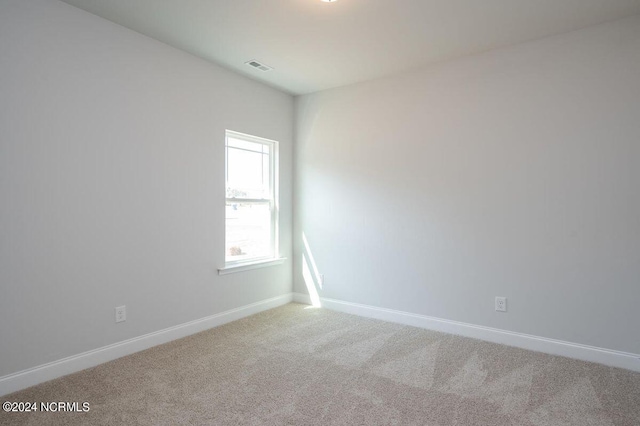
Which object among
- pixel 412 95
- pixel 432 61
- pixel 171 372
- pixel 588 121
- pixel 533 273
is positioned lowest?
pixel 171 372

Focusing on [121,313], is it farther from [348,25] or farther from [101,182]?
[348,25]

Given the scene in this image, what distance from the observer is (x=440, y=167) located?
361 cm

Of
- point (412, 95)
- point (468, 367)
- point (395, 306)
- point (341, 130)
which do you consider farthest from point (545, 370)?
point (341, 130)

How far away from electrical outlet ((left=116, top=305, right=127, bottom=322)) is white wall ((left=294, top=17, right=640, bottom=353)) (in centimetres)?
216

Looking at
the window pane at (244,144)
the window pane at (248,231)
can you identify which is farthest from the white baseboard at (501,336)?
the window pane at (244,144)

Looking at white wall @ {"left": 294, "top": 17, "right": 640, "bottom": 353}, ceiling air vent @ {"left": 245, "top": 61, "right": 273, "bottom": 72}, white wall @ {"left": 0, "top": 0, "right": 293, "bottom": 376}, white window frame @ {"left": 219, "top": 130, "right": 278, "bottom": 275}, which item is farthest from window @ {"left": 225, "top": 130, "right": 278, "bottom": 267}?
ceiling air vent @ {"left": 245, "top": 61, "right": 273, "bottom": 72}

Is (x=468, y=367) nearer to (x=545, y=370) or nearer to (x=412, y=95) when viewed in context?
(x=545, y=370)

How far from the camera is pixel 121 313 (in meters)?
2.96

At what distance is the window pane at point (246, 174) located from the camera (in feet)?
13.1

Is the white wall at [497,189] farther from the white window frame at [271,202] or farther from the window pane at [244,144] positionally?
the window pane at [244,144]

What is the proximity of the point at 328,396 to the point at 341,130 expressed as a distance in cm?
286

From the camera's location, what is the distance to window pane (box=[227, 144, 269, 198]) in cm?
398

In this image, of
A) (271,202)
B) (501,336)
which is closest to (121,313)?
(271,202)

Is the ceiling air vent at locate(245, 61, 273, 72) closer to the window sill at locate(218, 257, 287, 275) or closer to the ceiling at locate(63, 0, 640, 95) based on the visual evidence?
the ceiling at locate(63, 0, 640, 95)
